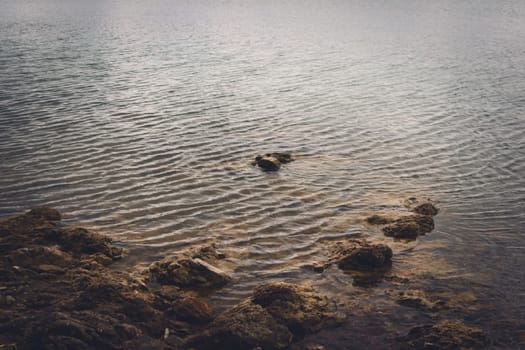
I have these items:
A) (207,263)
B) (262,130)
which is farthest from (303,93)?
(207,263)

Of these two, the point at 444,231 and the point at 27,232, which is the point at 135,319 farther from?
the point at 444,231

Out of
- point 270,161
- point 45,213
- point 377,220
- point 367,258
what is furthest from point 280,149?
point 45,213

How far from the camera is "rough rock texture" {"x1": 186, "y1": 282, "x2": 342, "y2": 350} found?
8.41m

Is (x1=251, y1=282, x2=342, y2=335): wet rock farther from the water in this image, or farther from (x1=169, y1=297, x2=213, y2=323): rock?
(x1=169, y1=297, x2=213, y2=323): rock

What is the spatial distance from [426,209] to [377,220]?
139 cm

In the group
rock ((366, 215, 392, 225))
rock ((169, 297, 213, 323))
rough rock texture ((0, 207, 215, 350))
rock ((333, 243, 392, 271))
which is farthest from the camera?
rock ((366, 215, 392, 225))

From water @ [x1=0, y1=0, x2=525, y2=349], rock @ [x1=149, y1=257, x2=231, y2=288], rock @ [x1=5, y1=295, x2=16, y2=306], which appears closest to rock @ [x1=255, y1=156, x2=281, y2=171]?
water @ [x1=0, y1=0, x2=525, y2=349]

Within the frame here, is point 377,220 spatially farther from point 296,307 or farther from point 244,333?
point 244,333

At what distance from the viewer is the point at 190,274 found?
412 inches

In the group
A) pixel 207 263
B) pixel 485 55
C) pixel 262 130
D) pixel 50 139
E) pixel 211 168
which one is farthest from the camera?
pixel 485 55

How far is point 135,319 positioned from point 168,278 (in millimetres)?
1473

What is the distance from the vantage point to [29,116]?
73.3 ft

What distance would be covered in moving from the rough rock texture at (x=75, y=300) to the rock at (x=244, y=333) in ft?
Result: 1.74

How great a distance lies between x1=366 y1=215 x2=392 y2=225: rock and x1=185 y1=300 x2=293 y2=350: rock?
5.19 meters
